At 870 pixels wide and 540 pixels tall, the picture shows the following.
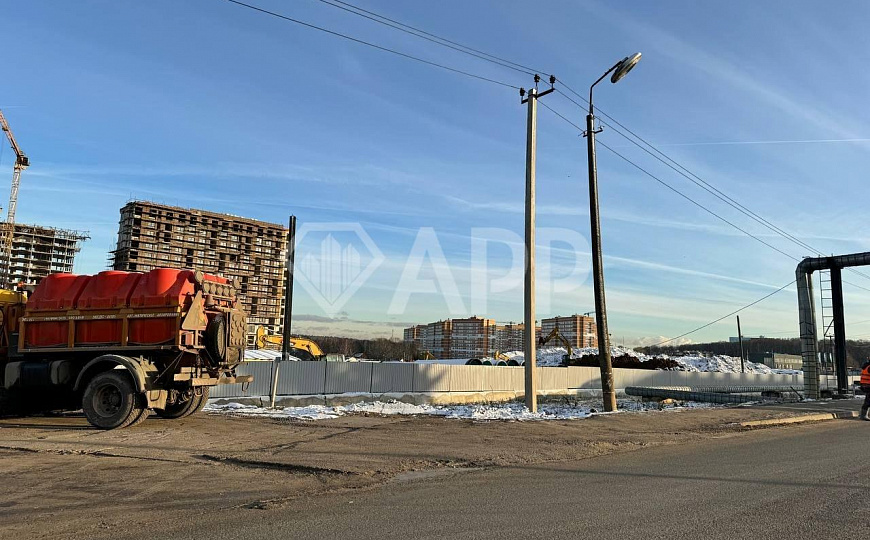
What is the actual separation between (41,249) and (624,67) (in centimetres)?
14263

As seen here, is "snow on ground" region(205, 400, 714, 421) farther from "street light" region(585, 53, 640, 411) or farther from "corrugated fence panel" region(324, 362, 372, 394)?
"corrugated fence panel" region(324, 362, 372, 394)

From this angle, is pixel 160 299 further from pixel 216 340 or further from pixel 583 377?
pixel 583 377

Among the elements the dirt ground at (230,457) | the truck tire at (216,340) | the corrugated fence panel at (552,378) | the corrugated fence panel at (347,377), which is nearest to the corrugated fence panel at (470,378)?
the corrugated fence panel at (552,378)

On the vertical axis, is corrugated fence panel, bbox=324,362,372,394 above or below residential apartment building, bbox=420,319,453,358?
below

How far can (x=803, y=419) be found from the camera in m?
17.2

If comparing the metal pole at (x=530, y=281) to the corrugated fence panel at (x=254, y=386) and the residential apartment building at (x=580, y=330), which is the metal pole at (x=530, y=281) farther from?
the residential apartment building at (x=580, y=330)

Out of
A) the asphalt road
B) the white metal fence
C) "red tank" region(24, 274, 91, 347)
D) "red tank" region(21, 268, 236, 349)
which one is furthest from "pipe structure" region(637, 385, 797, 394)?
"red tank" region(24, 274, 91, 347)

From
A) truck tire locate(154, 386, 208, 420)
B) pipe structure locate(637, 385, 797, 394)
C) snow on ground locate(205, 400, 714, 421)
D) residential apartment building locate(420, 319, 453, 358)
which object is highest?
residential apartment building locate(420, 319, 453, 358)

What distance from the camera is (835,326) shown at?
31375 millimetres

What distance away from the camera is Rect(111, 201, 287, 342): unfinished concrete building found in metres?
115

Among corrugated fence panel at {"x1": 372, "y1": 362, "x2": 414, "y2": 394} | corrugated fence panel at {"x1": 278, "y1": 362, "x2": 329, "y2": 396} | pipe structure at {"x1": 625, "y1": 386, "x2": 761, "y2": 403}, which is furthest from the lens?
pipe structure at {"x1": 625, "y1": 386, "x2": 761, "y2": 403}

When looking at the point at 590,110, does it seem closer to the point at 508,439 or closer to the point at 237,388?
A: the point at 508,439

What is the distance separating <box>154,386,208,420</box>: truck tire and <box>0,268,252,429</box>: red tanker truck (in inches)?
23.1

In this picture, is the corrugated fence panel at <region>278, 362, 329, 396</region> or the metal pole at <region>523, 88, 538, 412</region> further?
the corrugated fence panel at <region>278, 362, 329, 396</region>
